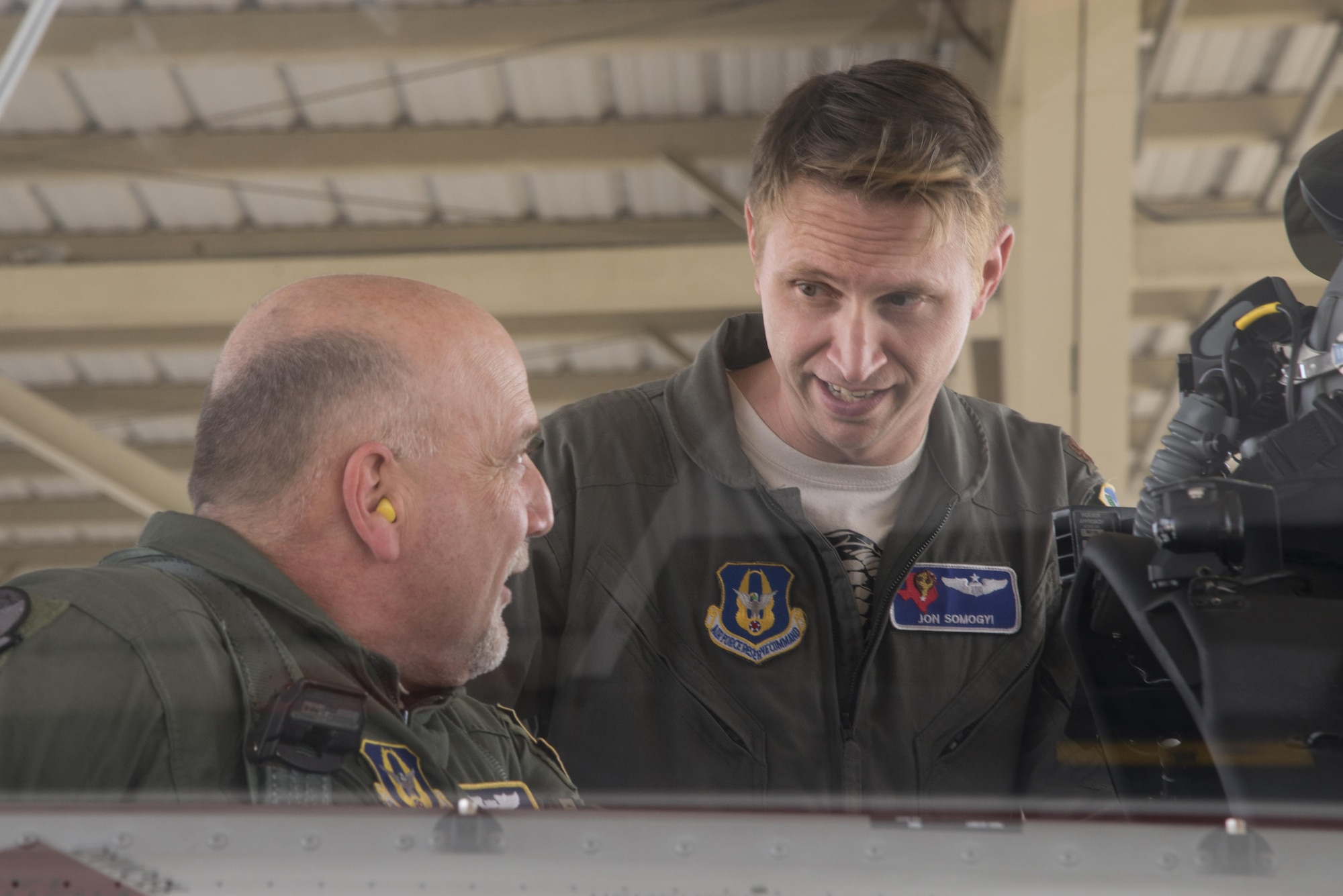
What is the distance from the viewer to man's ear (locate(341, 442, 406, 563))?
121 centimetres

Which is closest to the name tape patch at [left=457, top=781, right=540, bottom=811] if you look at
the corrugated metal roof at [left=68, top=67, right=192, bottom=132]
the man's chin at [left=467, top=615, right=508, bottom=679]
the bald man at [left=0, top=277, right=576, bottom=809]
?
the bald man at [left=0, top=277, right=576, bottom=809]

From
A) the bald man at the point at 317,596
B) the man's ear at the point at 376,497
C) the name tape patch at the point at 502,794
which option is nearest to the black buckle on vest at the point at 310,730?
the bald man at the point at 317,596

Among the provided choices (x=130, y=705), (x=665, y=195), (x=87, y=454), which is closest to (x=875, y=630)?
(x=665, y=195)

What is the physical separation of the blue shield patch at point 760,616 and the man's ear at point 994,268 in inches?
15.5

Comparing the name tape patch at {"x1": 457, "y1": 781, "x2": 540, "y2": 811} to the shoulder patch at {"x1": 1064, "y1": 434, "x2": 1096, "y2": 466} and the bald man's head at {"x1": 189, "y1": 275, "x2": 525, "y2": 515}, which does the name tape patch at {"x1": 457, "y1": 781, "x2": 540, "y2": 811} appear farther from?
the shoulder patch at {"x1": 1064, "y1": 434, "x2": 1096, "y2": 466}

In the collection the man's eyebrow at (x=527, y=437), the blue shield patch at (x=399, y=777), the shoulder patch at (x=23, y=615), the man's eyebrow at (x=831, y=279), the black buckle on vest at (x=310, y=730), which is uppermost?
the man's eyebrow at (x=831, y=279)

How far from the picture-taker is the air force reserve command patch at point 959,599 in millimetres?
1302

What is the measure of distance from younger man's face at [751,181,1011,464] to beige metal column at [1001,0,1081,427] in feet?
0.26

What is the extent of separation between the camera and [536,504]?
137 centimetres

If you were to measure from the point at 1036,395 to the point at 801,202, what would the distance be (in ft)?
1.07

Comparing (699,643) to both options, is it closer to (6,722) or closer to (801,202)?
(801,202)

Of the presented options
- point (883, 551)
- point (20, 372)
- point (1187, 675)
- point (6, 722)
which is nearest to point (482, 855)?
point (6, 722)

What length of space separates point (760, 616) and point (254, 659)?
0.52m

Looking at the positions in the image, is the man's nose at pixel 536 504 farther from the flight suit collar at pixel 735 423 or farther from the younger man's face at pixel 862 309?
the younger man's face at pixel 862 309
